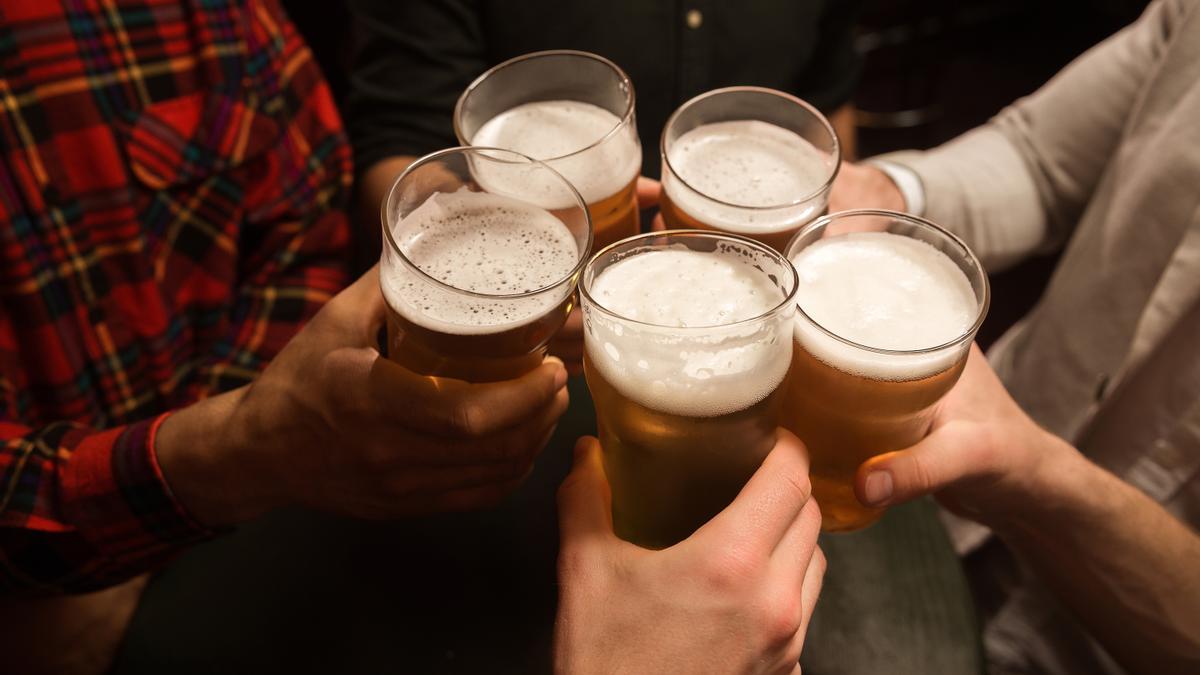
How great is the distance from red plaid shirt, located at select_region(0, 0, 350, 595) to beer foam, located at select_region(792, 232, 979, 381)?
0.99 meters

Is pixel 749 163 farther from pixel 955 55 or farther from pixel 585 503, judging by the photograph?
pixel 955 55

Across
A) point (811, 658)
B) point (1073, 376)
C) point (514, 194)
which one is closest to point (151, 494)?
point (514, 194)

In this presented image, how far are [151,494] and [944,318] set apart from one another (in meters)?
1.15

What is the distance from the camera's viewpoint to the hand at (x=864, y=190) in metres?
1.69

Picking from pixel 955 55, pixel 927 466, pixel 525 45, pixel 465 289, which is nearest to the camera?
pixel 465 289

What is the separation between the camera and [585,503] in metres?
0.98

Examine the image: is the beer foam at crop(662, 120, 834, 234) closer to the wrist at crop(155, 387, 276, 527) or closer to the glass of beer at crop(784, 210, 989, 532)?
the glass of beer at crop(784, 210, 989, 532)

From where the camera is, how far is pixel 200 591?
1323 millimetres

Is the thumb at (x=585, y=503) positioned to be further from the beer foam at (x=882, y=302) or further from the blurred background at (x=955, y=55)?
the blurred background at (x=955, y=55)

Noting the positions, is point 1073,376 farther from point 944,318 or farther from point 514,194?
point 514,194

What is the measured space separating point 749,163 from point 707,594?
619mm

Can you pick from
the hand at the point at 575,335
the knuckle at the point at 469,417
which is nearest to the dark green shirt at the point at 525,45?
the hand at the point at 575,335

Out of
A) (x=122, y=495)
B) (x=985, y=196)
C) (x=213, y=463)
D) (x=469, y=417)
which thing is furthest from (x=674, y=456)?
(x=985, y=196)

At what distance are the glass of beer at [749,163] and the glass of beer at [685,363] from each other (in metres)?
0.10
